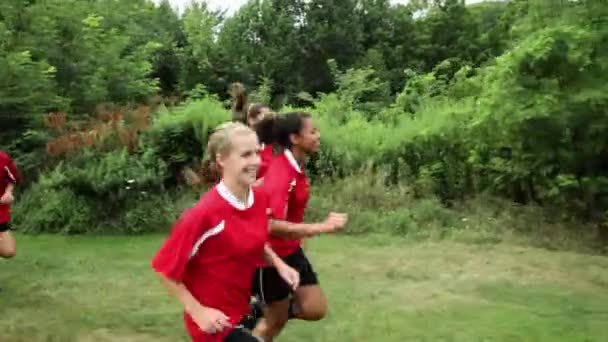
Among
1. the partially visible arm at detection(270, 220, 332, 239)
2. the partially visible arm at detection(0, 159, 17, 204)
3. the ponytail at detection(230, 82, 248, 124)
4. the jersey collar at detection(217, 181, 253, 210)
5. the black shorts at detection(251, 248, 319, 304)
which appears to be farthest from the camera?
the partially visible arm at detection(0, 159, 17, 204)

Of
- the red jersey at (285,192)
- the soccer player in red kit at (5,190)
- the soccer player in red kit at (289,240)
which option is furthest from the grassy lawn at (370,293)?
the red jersey at (285,192)

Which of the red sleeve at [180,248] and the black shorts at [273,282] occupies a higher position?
the red sleeve at [180,248]

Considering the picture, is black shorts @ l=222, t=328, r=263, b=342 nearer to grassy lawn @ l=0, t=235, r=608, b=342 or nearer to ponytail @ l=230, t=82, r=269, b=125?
grassy lawn @ l=0, t=235, r=608, b=342

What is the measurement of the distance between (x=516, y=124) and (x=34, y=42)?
9346 mm

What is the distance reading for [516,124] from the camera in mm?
11273

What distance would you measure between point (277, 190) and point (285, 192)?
0.20 ft

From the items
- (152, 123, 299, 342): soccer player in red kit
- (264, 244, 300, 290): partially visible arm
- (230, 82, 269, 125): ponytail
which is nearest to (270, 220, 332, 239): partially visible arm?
(264, 244, 300, 290): partially visible arm

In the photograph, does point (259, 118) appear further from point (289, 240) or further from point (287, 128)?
point (289, 240)

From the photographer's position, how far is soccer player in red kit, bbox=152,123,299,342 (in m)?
3.45

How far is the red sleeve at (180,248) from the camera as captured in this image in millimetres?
3424

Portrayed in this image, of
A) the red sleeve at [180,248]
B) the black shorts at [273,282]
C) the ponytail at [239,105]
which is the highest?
the ponytail at [239,105]

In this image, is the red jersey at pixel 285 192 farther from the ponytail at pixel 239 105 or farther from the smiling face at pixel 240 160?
the ponytail at pixel 239 105

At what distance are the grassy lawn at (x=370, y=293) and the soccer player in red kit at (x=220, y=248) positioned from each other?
10.5ft

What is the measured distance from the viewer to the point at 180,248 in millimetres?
3424
